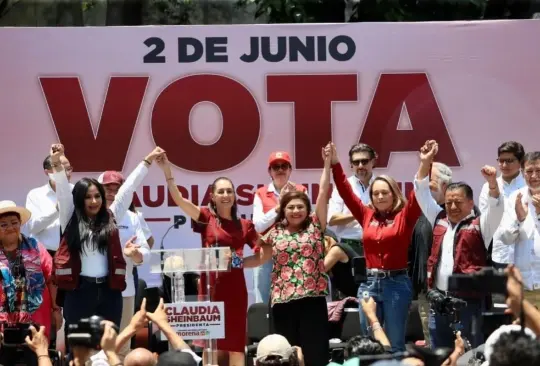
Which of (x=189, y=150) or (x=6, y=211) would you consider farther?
(x=189, y=150)

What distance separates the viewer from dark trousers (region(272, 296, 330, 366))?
7852mm

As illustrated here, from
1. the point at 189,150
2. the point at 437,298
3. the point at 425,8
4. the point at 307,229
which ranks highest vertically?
the point at 425,8

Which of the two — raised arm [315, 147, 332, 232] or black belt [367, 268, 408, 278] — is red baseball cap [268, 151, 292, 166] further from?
black belt [367, 268, 408, 278]

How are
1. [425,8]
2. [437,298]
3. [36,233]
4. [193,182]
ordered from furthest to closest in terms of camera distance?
[425,8], [193,182], [36,233], [437,298]

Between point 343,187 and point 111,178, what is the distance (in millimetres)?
1931

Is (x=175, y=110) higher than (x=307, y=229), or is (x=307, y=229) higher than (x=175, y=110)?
(x=175, y=110)

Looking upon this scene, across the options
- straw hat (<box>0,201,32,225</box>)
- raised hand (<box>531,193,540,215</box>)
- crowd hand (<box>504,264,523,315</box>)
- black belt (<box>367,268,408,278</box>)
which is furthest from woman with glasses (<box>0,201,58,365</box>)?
crowd hand (<box>504,264,523,315</box>)

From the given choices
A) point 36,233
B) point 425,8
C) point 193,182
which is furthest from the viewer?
point 425,8

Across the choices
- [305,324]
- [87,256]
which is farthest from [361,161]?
[87,256]

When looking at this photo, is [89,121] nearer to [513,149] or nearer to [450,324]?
[513,149]

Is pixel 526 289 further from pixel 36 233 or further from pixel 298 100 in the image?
pixel 36 233

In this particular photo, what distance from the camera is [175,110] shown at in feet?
32.5

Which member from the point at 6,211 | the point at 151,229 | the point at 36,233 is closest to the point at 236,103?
the point at 151,229

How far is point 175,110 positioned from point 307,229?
2.34m
